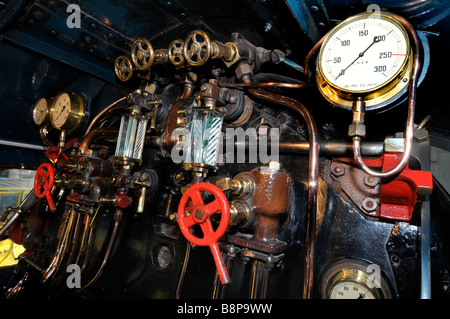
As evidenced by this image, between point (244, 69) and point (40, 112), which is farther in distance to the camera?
point (40, 112)

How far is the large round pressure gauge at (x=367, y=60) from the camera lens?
81cm

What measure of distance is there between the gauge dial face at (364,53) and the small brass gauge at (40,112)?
2.44 metres

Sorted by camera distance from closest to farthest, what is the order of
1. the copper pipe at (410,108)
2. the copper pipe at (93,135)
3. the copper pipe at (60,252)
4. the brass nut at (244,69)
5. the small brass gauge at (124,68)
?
the copper pipe at (410,108)
the brass nut at (244,69)
the small brass gauge at (124,68)
the copper pipe at (60,252)
the copper pipe at (93,135)

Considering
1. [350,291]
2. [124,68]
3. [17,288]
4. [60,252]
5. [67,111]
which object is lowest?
[17,288]

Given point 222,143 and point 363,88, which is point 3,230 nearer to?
point 222,143

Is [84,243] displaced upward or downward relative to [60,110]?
downward

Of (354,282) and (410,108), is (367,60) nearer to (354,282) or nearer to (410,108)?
(410,108)

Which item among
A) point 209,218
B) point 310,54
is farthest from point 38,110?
point 310,54

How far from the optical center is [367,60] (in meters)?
0.86

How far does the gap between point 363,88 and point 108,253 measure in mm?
1762

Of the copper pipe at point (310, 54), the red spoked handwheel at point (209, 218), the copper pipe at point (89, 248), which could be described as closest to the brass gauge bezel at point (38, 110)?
the copper pipe at point (89, 248)

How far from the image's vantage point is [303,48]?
1.27 meters

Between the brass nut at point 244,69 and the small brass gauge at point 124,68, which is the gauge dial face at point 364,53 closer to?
the brass nut at point 244,69

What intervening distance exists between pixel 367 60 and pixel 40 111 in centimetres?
269
